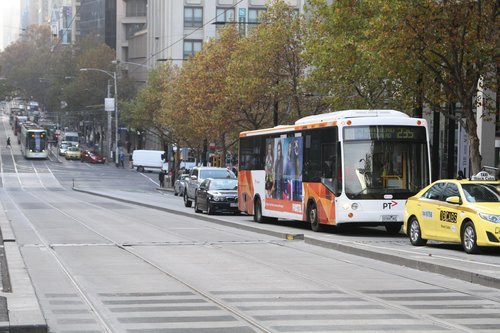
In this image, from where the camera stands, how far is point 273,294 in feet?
49.2

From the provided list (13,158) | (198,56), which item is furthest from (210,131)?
(13,158)

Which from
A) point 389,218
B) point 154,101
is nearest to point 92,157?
point 154,101

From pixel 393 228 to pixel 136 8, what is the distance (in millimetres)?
126162

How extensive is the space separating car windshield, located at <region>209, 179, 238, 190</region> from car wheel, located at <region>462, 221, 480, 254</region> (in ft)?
69.6

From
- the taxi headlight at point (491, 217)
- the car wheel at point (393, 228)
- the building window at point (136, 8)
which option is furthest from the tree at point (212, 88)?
the building window at point (136, 8)

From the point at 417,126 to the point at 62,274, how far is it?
12.8 meters

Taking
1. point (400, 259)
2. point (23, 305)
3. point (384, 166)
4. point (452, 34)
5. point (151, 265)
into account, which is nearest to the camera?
point (23, 305)

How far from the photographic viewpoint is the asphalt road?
12391 millimetres

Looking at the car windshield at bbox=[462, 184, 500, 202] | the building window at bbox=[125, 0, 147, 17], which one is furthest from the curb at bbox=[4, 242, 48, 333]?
the building window at bbox=[125, 0, 147, 17]

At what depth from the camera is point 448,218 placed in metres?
22.0

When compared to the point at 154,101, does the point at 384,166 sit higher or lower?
lower

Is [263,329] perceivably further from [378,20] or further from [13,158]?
[13,158]

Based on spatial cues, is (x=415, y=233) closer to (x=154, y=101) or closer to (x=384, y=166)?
(x=384, y=166)

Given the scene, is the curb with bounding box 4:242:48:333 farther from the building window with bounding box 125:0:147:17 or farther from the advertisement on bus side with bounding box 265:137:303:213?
the building window with bounding box 125:0:147:17
